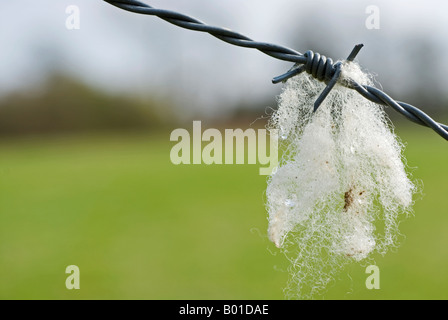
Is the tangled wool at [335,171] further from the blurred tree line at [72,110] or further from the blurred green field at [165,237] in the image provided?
the blurred tree line at [72,110]

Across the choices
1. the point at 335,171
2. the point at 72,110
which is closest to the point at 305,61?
the point at 335,171

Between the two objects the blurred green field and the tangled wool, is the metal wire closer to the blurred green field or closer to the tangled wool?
the tangled wool

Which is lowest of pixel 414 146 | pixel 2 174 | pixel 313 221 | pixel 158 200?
pixel 313 221

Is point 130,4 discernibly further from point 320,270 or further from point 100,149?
point 100,149

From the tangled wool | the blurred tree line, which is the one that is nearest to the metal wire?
the tangled wool

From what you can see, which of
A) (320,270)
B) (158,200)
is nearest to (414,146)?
(158,200)

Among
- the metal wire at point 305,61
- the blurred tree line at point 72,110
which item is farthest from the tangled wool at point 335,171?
the blurred tree line at point 72,110
